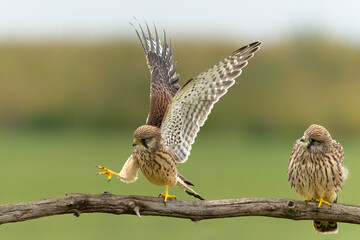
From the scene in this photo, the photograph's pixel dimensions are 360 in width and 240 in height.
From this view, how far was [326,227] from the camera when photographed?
565 cm

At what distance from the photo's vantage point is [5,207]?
4473 millimetres

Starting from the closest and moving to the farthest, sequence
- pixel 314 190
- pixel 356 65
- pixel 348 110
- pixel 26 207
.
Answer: pixel 26 207
pixel 314 190
pixel 348 110
pixel 356 65

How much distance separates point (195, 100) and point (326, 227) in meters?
1.78

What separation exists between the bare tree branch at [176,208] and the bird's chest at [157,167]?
29 centimetres

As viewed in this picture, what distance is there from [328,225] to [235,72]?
5.77 ft

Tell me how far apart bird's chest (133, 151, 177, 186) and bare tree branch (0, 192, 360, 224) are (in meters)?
0.29

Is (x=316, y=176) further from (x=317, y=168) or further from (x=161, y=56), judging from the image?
(x=161, y=56)

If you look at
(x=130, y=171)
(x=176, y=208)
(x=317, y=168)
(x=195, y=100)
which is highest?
(x=195, y=100)

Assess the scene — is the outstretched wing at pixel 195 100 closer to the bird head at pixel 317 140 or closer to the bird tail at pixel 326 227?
the bird head at pixel 317 140

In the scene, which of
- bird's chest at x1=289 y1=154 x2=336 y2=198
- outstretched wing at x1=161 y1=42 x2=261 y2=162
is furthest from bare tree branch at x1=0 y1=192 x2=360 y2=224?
outstretched wing at x1=161 y1=42 x2=261 y2=162

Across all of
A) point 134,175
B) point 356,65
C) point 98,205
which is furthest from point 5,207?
point 356,65

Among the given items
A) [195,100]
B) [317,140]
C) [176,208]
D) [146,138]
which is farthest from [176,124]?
[317,140]

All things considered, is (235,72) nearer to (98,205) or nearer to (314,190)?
(314,190)

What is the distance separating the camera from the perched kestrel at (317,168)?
5.19 m
